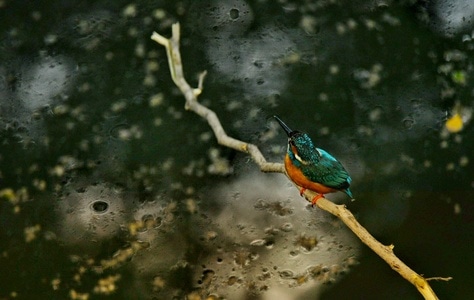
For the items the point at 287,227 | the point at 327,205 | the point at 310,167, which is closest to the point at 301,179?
the point at 310,167

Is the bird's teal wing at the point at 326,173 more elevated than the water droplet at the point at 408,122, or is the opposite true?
the bird's teal wing at the point at 326,173

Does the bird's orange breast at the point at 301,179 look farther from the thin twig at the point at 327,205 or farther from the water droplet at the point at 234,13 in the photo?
the water droplet at the point at 234,13

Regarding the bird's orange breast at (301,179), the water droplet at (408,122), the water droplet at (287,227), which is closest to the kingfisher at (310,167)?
the bird's orange breast at (301,179)

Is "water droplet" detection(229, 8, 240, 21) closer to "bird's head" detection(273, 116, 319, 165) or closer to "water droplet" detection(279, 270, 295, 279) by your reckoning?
"water droplet" detection(279, 270, 295, 279)

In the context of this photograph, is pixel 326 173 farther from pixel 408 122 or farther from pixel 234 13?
pixel 234 13

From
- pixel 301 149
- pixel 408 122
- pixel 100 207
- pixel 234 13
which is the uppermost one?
pixel 301 149

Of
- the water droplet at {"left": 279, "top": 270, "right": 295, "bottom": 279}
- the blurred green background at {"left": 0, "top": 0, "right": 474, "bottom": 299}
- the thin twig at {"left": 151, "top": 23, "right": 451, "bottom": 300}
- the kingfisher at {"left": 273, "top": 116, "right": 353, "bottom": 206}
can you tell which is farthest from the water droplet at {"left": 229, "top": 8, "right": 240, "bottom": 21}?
the kingfisher at {"left": 273, "top": 116, "right": 353, "bottom": 206}

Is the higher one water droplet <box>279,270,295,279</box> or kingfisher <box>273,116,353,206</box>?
kingfisher <box>273,116,353,206</box>
